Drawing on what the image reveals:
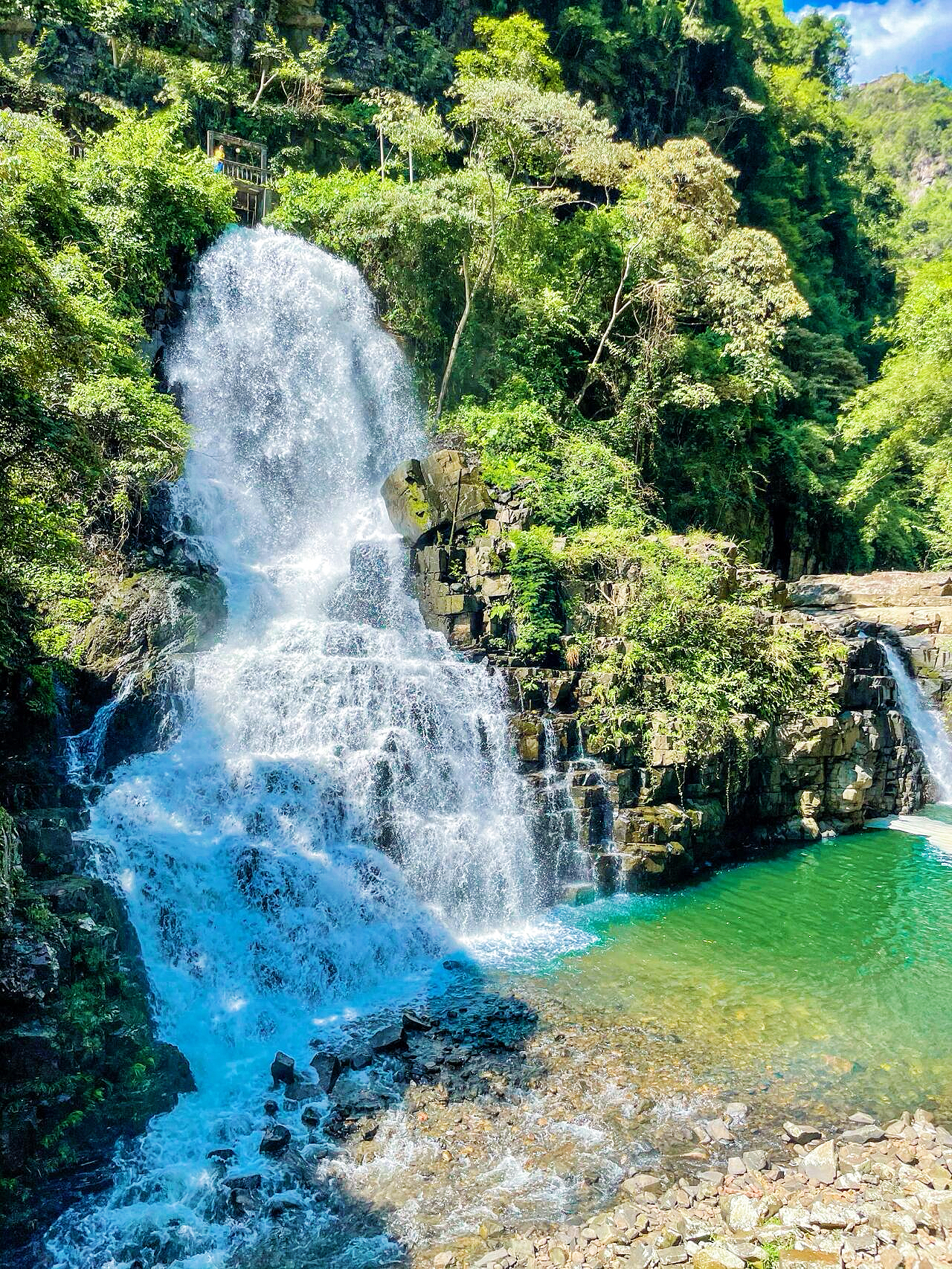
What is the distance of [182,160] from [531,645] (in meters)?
14.3

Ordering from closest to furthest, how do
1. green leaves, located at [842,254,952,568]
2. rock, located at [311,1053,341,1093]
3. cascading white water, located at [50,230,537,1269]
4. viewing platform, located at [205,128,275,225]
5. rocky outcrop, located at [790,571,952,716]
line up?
rock, located at [311,1053,341,1093] → cascading white water, located at [50,230,537,1269] → rocky outcrop, located at [790,571,952,716] → viewing platform, located at [205,128,275,225] → green leaves, located at [842,254,952,568]

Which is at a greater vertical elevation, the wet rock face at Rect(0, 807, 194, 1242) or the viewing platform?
the viewing platform

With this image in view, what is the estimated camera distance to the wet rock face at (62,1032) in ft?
20.2

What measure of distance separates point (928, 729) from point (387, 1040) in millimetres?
14930

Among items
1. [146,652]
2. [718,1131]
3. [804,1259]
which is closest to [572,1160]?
[718,1131]

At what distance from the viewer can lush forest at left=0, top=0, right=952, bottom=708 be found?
13.9 metres

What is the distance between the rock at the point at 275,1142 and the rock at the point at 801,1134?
4.29 meters

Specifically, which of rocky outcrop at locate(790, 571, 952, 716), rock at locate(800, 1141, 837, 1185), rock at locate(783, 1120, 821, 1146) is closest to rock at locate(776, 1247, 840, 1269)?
rock at locate(800, 1141, 837, 1185)

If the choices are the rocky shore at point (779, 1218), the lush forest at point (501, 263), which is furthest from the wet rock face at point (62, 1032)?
the lush forest at point (501, 263)

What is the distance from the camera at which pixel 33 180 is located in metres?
12.6

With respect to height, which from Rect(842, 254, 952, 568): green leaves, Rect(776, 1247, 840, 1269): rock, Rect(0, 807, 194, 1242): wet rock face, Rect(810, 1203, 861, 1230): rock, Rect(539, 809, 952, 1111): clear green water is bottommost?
Rect(539, 809, 952, 1111): clear green water

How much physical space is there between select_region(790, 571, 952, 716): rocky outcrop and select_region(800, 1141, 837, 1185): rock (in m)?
12.6

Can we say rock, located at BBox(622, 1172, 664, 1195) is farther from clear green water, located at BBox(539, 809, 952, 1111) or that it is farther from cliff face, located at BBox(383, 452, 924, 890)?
cliff face, located at BBox(383, 452, 924, 890)

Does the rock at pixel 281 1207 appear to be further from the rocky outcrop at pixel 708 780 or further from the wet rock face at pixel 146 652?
the rocky outcrop at pixel 708 780
